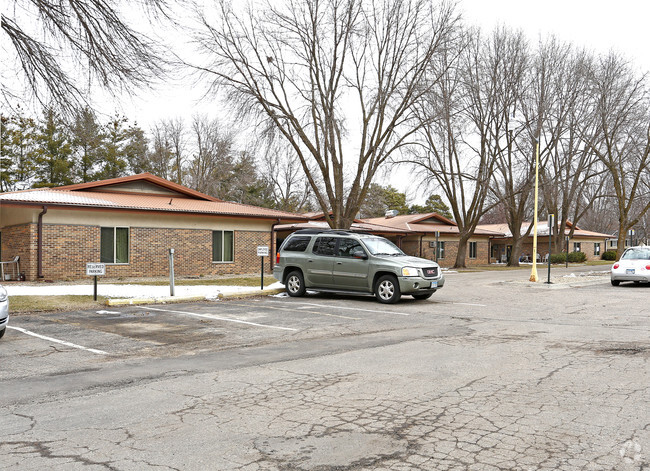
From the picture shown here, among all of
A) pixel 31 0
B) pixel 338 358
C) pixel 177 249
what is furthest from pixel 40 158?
pixel 338 358

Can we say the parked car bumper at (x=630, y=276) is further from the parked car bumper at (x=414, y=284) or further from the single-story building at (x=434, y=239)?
the single-story building at (x=434, y=239)

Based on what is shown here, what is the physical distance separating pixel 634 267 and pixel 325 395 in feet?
63.7

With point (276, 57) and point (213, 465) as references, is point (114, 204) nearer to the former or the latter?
point (276, 57)

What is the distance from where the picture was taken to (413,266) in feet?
48.3

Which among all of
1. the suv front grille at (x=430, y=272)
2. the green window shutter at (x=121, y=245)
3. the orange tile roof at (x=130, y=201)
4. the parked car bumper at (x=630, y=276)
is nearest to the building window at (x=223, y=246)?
the orange tile roof at (x=130, y=201)

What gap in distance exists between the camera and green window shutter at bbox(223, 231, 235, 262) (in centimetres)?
2781

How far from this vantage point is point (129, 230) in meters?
24.5

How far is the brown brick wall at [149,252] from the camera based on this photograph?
22500 mm

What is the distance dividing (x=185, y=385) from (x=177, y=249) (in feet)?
67.2

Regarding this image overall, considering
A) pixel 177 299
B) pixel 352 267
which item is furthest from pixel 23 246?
pixel 352 267

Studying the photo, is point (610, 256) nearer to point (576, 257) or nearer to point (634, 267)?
point (576, 257)

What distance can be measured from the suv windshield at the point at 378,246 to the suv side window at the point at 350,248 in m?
0.22

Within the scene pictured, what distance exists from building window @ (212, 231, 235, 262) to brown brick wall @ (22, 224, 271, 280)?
251mm

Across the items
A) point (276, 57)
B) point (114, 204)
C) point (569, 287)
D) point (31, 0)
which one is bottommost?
point (569, 287)
